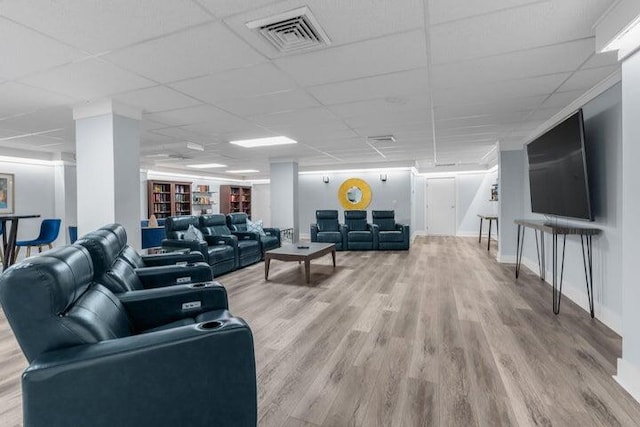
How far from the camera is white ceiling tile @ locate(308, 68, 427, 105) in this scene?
291 centimetres

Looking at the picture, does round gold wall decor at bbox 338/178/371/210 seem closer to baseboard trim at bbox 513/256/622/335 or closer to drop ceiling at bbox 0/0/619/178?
drop ceiling at bbox 0/0/619/178

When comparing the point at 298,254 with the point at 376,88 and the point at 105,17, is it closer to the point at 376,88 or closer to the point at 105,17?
the point at 376,88

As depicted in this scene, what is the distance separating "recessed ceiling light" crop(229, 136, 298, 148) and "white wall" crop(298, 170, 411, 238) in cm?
418

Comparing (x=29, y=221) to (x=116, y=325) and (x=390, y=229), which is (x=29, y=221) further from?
(x=390, y=229)

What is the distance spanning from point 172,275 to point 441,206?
994 centimetres

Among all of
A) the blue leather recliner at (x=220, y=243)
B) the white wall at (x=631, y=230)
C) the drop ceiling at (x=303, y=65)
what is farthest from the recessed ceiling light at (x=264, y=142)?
the white wall at (x=631, y=230)

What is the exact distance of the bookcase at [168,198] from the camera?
9.30 m

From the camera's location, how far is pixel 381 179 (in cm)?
951

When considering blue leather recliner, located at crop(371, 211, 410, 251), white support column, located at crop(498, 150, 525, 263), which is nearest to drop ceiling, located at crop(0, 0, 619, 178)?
white support column, located at crop(498, 150, 525, 263)

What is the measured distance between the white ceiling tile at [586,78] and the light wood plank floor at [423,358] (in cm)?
230

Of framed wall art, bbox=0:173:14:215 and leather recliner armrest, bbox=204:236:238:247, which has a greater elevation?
framed wall art, bbox=0:173:14:215

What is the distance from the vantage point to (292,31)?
2.10 metres

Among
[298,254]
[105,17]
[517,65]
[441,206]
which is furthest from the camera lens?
[441,206]

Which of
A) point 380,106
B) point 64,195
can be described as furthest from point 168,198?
point 380,106
